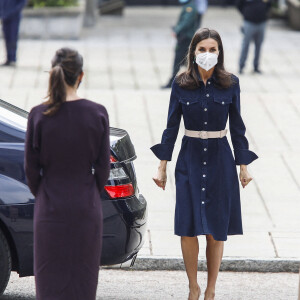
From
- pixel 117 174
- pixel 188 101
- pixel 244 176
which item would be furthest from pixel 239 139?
pixel 117 174

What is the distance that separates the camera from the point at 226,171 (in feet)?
16.6

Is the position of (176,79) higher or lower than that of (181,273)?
higher

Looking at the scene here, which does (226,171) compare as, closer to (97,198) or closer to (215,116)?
(215,116)

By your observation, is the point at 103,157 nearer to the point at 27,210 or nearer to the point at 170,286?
the point at 27,210

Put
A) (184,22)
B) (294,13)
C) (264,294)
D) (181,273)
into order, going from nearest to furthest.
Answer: (264,294)
(181,273)
(184,22)
(294,13)

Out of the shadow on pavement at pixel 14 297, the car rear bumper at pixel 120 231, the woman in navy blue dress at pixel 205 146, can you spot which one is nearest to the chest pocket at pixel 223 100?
the woman in navy blue dress at pixel 205 146

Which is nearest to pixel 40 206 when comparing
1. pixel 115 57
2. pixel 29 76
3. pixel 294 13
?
pixel 29 76

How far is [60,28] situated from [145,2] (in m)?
9.28

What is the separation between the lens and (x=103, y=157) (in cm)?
398

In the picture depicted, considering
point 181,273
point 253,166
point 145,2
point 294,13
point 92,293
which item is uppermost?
point 92,293

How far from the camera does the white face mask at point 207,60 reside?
4914 mm

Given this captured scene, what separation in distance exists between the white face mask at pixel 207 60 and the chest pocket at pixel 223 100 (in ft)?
0.67

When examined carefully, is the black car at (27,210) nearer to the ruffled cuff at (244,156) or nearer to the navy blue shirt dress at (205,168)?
the navy blue shirt dress at (205,168)

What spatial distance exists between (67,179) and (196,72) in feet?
4.87
